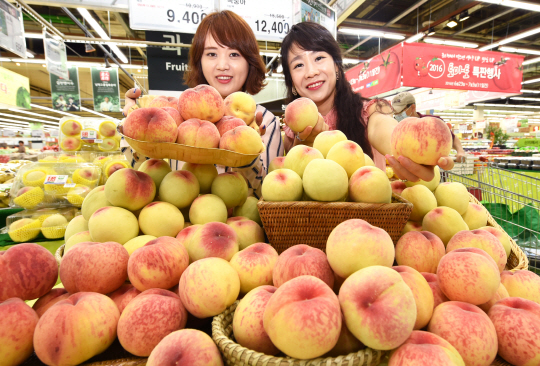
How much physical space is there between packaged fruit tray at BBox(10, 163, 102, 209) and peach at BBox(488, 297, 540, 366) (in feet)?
8.91

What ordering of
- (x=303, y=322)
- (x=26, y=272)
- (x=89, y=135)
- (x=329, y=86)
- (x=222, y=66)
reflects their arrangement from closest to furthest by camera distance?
(x=303, y=322) → (x=26, y=272) → (x=222, y=66) → (x=329, y=86) → (x=89, y=135)

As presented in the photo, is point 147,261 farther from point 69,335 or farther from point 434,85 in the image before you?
point 434,85

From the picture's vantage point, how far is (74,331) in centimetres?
67

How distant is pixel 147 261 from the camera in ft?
2.67

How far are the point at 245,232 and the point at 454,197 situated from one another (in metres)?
0.98

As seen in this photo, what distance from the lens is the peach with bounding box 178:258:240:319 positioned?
743mm

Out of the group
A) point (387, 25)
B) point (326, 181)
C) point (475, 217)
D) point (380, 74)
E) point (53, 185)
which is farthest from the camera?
point (387, 25)

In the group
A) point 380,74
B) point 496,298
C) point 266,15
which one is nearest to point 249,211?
point 496,298

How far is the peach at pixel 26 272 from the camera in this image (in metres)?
0.78

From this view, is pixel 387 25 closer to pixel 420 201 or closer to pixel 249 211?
pixel 420 201

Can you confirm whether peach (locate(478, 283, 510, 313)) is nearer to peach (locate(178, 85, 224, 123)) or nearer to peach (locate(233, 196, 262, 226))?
peach (locate(233, 196, 262, 226))

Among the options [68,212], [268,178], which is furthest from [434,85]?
[68,212]

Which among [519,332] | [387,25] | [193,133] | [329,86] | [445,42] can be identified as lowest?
[519,332]

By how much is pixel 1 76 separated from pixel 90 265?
8.61 metres
